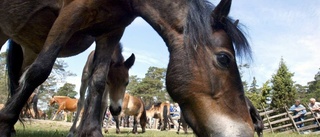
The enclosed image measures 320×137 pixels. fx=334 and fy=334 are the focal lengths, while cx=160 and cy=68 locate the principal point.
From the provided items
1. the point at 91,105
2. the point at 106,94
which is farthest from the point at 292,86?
the point at 91,105

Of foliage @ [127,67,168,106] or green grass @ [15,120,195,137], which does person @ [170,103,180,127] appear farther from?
foliage @ [127,67,168,106]

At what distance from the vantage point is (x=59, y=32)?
143 inches

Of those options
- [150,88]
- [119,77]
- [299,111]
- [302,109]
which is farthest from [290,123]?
[150,88]

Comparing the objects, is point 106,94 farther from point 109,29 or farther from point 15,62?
point 109,29

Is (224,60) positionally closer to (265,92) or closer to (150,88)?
(265,92)

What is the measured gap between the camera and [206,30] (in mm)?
3447

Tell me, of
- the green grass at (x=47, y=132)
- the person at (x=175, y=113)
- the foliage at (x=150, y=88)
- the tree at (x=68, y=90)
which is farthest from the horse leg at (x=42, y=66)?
the tree at (x=68, y=90)

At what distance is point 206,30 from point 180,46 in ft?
1.04

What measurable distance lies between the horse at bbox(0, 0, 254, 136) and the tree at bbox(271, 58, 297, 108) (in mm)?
35974

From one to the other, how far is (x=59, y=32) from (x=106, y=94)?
4.58 metres

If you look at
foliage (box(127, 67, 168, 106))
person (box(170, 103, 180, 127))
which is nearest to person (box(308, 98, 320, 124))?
person (box(170, 103, 180, 127))

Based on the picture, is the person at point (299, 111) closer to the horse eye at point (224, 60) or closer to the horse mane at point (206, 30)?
the horse mane at point (206, 30)

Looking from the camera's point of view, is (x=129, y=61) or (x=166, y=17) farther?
(x=129, y=61)

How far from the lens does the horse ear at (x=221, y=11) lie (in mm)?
3469
